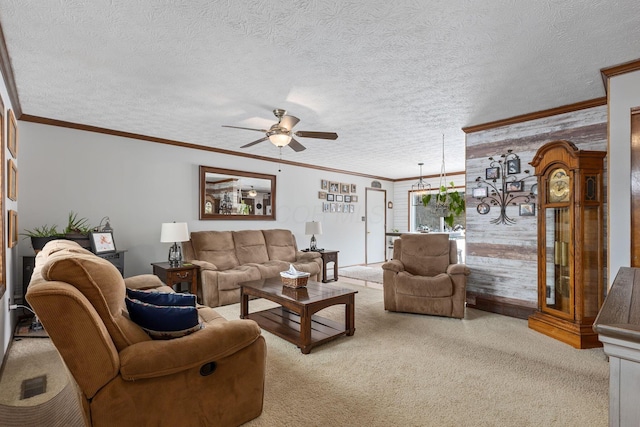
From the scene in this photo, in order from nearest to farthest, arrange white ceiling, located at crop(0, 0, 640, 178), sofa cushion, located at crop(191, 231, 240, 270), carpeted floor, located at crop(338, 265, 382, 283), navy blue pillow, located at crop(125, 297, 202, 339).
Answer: navy blue pillow, located at crop(125, 297, 202, 339)
white ceiling, located at crop(0, 0, 640, 178)
sofa cushion, located at crop(191, 231, 240, 270)
carpeted floor, located at crop(338, 265, 382, 283)

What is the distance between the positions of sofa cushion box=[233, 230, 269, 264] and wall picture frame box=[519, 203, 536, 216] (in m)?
3.76

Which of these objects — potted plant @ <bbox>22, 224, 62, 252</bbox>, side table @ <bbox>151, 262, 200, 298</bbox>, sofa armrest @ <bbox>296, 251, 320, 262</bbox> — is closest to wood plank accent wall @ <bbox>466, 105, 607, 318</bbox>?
sofa armrest @ <bbox>296, 251, 320, 262</bbox>

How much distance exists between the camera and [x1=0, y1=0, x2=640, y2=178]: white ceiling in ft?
6.23

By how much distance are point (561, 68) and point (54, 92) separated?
4416 mm

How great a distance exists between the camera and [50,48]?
2312 mm

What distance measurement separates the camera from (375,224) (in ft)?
28.4

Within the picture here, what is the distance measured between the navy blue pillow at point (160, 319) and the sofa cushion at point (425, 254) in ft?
10.6

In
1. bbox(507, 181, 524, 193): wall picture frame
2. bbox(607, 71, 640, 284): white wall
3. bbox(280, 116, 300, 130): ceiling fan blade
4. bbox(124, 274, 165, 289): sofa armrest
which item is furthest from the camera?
bbox(507, 181, 524, 193): wall picture frame

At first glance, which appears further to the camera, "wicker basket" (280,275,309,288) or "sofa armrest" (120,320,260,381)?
"wicker basket" (280,275,309,288)

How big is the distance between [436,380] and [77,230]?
4.04m

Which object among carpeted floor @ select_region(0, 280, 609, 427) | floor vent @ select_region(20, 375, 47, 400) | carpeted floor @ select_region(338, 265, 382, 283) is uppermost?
carpeted floor @ select_region(338, 265, 382, 283)

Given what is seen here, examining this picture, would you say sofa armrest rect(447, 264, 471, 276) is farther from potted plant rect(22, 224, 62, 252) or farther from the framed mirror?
potted plant rect(22, 224, 62, 252)

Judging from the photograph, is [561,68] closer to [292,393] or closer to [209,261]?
[292,393]

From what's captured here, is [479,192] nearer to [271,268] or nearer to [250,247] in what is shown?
[271,268]
